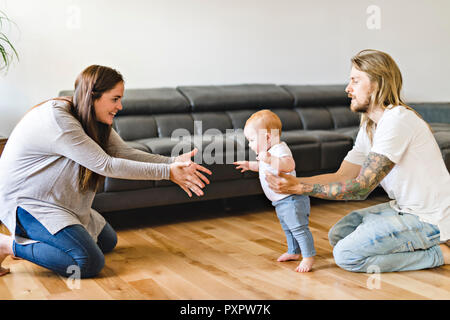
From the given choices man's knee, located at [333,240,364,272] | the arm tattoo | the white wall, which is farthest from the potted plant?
man's knee, located at [333,240,364,272]

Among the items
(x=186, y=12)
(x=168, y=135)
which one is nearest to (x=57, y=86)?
(x=168, y=135)

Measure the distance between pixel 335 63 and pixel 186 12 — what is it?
5.23ft

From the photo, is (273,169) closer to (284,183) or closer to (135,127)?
(284,183)

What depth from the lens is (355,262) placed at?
83.4 inches

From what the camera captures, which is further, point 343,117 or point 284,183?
point 343,117

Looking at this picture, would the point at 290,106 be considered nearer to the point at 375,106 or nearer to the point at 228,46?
the point at 228,46

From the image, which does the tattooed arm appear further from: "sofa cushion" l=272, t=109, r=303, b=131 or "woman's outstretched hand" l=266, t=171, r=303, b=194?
"sofa cushion" l=272, t=109, r=303, b=131

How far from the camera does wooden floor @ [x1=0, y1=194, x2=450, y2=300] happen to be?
1916 millimetres

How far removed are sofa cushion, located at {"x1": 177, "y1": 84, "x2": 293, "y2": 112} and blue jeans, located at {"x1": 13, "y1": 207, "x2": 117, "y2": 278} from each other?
188 centimetres

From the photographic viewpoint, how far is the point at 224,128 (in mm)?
3805

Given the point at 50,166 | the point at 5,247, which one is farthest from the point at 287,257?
the point at 5,247

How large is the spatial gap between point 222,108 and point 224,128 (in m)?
0.19

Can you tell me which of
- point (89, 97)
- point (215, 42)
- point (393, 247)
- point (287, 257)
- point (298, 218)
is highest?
point (215, 42)

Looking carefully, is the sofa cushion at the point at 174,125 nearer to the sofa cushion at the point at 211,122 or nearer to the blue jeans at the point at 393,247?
the sofa cushion at the point at 211,122
